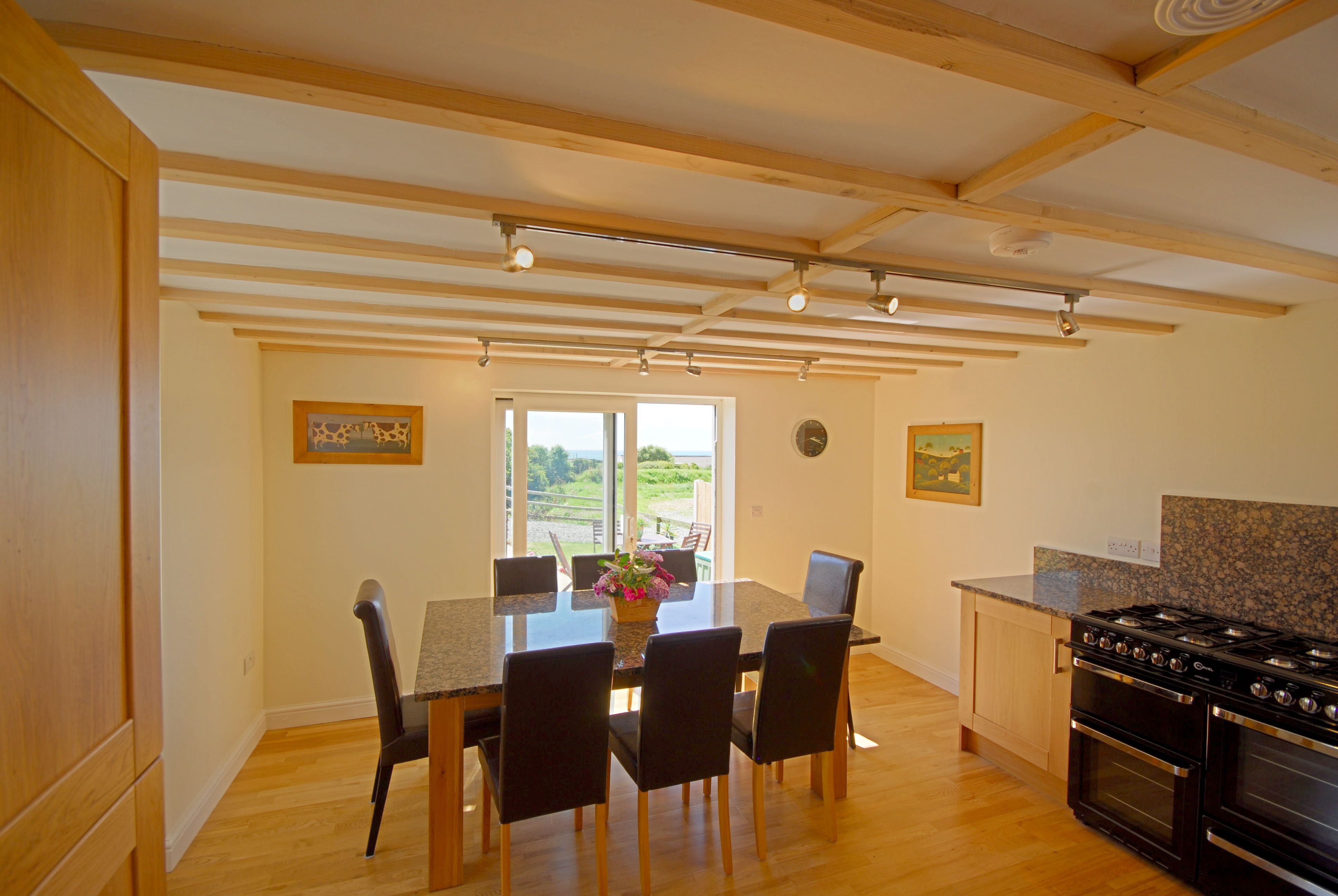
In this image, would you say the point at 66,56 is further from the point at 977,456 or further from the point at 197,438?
the point at 977,456

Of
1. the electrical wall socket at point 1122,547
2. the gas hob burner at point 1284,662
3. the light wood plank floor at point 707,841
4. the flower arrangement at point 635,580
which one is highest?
the electrical wall socket at point 1122,547

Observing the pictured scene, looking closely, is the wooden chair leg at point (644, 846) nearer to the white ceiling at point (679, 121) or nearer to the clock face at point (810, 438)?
the white ceiling at point (679, 121)

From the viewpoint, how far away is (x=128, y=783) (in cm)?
100

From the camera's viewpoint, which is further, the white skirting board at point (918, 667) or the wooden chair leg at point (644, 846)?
the white skirting board at point (918, 667)

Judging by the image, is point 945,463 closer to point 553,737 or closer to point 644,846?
point 644,846

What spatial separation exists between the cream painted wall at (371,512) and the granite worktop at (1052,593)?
2403mm

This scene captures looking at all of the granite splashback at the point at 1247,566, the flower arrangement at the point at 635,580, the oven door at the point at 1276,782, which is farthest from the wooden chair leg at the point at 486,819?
the granite splashback at the point at 1247,566

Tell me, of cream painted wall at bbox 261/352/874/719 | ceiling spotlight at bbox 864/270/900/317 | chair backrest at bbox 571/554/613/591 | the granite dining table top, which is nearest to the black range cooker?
the granite dining table top

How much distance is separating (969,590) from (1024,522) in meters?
0.82

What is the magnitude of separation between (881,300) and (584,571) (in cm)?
240

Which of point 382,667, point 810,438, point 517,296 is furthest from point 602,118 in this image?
point 810,438

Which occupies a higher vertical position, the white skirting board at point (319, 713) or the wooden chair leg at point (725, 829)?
the wooden chair leg at point (725, 829)

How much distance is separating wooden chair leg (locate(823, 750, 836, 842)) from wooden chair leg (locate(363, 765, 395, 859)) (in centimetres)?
180

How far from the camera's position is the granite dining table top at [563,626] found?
2.33m
